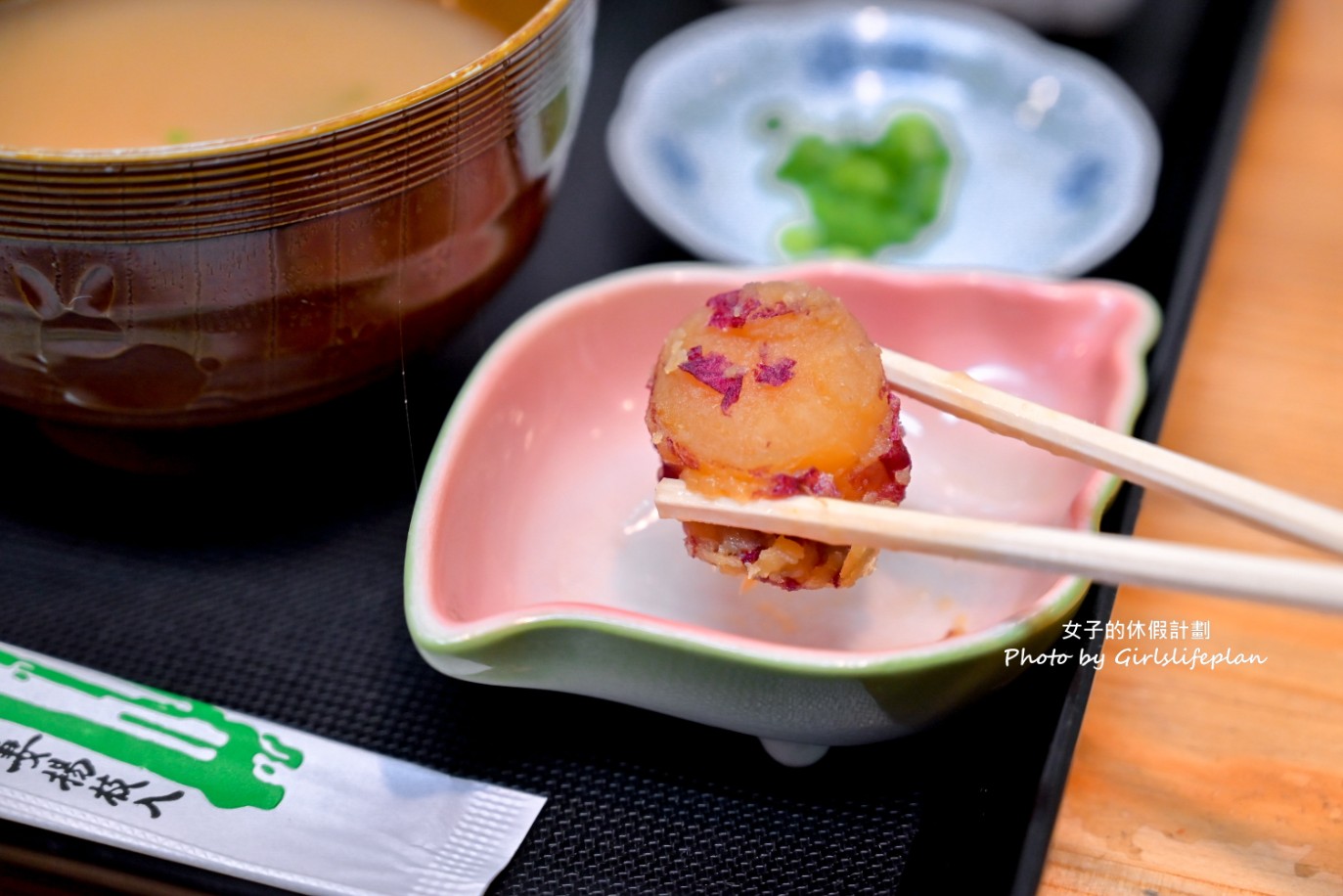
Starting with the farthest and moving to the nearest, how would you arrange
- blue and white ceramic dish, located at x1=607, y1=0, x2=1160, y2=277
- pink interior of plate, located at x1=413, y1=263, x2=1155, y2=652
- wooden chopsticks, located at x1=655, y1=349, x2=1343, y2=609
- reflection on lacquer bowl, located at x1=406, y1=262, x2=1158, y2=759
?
blue and white ceramic dish, located at x1=607, y1=0, x2=1160, y2=277
pink interior of plate, located at x1=413, y1=263, x2=1155, y2=652
reflection on lacquer bowl, located at x1=406, y1=262, x2=1158, y2=759
wooden chopsticks, located at x1=655, y1=349, x2=1343, y2=609

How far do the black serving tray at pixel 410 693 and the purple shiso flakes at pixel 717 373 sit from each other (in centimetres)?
26

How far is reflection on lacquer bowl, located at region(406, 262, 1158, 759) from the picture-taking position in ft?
2.46

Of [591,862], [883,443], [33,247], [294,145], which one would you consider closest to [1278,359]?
[883,443]

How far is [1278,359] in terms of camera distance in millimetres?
1222

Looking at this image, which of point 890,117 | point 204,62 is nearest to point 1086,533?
point 204,62

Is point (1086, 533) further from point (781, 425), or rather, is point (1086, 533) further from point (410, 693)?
point (410, 693)

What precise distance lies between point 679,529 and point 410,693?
262mm

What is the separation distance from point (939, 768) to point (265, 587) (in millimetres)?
577

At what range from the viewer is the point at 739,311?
2.82 ft

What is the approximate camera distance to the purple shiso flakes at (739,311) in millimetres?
846

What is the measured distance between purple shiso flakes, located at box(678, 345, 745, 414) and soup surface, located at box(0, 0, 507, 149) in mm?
430

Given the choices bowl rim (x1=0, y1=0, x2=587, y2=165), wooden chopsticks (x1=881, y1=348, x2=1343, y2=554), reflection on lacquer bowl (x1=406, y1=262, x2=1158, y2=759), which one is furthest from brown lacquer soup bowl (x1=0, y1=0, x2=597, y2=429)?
wooden chopsticks (x1=881, y1=348, x2=1343, y2=554)

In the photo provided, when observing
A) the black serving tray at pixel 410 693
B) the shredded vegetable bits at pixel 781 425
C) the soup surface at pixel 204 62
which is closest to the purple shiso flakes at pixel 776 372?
the shredded vegetable bits at pixel 781 425

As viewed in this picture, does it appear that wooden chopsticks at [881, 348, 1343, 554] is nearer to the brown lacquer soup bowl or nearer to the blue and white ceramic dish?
the brown lacquer soup bowl
